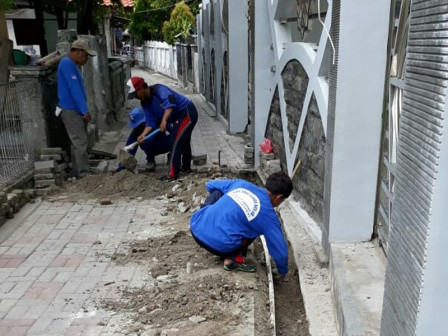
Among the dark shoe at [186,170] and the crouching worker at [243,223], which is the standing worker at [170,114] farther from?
the crouching worker at [243,223]

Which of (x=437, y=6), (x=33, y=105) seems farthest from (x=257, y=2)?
(x=437, y=6)

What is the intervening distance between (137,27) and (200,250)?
3266 centimetres

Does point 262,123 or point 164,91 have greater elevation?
point 164,91

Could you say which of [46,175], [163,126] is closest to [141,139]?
[163,126]

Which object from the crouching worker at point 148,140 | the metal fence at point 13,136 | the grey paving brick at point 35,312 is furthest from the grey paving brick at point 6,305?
the crouching worker at point 148,140

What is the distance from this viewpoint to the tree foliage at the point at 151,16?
31.8 m

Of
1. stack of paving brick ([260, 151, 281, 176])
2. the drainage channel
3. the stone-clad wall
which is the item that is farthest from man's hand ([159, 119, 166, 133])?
the drainage channel

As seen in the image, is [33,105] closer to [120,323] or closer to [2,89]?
[2,89]

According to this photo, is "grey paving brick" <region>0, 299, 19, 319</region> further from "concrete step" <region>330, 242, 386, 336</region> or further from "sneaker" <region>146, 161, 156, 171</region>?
"sneaker" <region>146, 161, 156, 171</region>

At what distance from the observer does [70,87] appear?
6.79 metres

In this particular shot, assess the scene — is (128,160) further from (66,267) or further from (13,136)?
(66,267)

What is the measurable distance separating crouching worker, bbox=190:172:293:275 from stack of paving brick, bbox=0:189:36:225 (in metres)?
2.65

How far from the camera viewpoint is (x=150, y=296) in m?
3.82

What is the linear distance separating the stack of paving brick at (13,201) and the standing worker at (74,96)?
1.07 m
